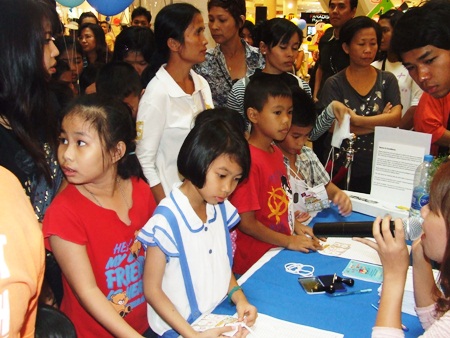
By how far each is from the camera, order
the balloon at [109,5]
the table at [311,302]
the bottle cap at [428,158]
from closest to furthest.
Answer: the table at [311,302] → the bottle cap at [428,158] → the balloon at [109,5]

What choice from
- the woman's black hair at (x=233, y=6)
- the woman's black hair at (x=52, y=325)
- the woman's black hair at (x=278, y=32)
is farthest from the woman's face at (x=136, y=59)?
the woman's black hair at (x=52, y=325)

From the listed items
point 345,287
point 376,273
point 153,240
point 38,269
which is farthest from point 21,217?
point 376,273

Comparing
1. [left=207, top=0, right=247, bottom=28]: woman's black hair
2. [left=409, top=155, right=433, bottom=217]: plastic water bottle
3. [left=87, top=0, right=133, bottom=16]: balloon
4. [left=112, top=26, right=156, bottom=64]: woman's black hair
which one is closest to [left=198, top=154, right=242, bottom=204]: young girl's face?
[left=409, top=155, right=433, bottom=217]: plastic water bottle

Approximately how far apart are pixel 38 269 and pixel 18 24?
2.97ft

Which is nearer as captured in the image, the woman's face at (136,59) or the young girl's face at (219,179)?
the young girl's face at (219,179)

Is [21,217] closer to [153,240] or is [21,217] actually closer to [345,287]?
[153,240]

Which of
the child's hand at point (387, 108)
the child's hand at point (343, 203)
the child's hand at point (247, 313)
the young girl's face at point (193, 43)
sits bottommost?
the child's hand at point (247, 313)

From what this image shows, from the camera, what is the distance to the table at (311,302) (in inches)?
49.4

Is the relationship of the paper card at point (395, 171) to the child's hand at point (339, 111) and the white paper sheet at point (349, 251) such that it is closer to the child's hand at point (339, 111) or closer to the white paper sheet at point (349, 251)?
the child's hand at point (339, 111)

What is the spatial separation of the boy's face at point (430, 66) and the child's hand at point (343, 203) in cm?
65

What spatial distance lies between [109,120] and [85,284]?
492 millimetres

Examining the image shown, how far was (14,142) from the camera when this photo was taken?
127 centimetres

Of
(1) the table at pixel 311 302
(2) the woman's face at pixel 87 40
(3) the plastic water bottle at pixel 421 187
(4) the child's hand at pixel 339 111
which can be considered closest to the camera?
(1) the table at pixel 311 302

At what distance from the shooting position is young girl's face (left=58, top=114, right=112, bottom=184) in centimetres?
130
